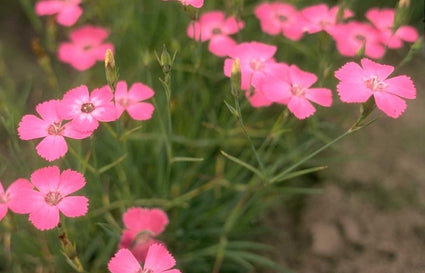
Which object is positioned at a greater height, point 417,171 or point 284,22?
point 284,22

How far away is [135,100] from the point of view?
1345 millimetres

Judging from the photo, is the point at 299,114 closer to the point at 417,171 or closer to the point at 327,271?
the point at 327,271

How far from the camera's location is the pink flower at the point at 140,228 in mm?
1325

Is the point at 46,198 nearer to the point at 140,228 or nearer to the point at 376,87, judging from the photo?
the point at 140,228

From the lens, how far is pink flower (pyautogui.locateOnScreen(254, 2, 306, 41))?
160 centimetres

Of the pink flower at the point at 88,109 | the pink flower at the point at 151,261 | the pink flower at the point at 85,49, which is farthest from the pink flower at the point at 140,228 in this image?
the pink flower at the point at 85,49

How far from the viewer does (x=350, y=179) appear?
5.86 feet

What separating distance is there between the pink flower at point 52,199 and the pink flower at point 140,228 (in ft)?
0.72

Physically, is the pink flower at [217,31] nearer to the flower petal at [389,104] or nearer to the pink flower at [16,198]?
the flower petal at [389,104]

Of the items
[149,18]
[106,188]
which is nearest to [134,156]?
[106,188]

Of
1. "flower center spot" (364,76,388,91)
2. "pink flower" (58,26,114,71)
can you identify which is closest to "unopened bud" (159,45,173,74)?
"flower center spot" (364,76,388,91)

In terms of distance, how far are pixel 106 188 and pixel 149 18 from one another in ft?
2.49

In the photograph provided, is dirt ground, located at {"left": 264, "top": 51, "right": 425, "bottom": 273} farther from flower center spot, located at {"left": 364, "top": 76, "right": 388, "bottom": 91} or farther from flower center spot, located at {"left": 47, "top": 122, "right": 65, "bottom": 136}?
flower center spot, located at {"left": 47, "top": 122, "right": 65, "bottom": 136}

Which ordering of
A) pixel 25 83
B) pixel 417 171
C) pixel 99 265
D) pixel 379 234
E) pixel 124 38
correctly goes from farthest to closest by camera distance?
pixel 25 83, pixel 124 38, pixel 417 171, pixel 379 234, pixel 99 265
